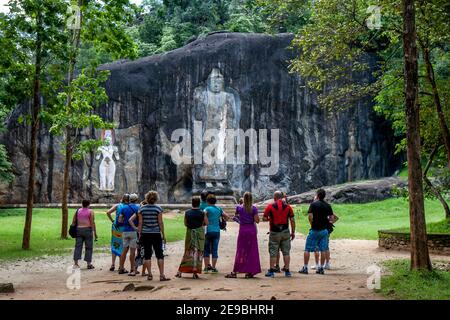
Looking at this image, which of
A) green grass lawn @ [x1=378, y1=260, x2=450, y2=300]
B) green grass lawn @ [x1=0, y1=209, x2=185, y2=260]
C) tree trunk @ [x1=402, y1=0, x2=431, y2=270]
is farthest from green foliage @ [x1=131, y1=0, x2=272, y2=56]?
green grass lawn @ [x1=378, y1=260, x2=450, y2=300]

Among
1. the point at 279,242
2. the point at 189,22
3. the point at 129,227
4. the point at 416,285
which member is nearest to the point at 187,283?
the point at 129,227

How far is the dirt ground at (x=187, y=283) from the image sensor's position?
8.00 meters

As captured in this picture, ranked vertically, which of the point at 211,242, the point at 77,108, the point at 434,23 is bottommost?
the point at 211,242

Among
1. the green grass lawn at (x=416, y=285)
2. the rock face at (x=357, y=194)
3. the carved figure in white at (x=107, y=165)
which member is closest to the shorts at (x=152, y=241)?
the green grass lawn at (x=416, y=285)

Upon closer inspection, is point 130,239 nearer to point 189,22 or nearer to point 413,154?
point 413,154

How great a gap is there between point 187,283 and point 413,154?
4.74 metres

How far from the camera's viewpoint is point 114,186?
114 ft

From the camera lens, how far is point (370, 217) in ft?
89.6

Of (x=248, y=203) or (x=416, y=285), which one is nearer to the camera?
(x=416, y=285)

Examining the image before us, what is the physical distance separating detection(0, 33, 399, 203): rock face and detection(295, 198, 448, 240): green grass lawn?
6.27 meters

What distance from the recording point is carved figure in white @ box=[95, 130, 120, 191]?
34.7m

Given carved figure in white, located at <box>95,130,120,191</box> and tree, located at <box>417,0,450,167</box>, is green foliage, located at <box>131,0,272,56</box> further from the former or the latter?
tree, located at <box>417,0,450,167</box>

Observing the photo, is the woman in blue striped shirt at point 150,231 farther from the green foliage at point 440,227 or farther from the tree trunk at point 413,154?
the green foliage at point 440,227

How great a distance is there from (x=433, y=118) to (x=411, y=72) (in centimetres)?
637
